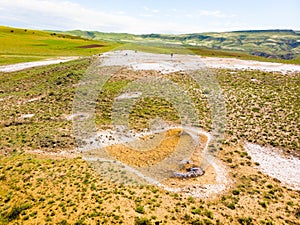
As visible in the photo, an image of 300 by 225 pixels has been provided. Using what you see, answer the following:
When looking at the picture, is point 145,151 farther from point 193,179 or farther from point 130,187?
point 193,179

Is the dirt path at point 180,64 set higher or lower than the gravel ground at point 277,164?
higher

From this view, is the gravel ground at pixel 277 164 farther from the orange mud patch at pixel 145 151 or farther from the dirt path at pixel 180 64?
the dirt path at pixel 180 64

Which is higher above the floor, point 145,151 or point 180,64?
point 180,64

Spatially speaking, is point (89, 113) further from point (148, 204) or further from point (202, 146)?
point (148, 204)

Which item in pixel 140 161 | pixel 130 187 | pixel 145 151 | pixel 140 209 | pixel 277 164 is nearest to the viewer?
pixel 140 209

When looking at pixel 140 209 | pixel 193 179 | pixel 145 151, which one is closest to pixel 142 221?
pixel 140 209

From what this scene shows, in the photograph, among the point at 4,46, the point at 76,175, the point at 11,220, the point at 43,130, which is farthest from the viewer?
the point at 4,46

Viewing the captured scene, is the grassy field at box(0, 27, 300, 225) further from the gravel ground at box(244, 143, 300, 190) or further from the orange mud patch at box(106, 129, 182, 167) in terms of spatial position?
the orange mud patch at box(106, 129, 182, 167)

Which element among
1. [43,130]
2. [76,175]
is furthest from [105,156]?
[43,130]

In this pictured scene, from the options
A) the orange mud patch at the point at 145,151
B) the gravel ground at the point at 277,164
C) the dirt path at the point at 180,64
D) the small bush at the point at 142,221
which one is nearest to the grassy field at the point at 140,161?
the small bush at the point at 142,221

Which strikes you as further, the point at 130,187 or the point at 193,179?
the point at 193,179

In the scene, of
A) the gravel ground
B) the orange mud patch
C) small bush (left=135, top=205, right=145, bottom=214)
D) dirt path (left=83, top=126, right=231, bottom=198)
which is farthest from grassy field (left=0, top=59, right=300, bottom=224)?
the orange mud patch
